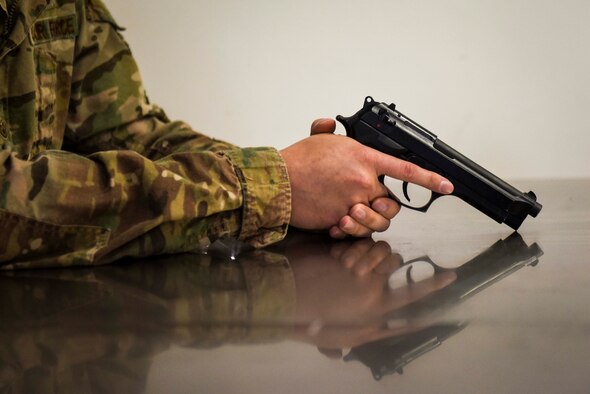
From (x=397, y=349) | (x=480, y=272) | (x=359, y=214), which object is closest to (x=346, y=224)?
(x=359, y=214)

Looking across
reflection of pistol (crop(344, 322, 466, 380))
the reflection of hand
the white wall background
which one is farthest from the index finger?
the white wall background

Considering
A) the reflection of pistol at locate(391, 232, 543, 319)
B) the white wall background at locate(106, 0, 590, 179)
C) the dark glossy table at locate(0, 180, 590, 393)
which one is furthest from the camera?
the white wall background at locate(106, 0, 590, 179)

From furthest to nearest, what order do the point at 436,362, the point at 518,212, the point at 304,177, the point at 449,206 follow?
1. the point at 449,206
2. the point at 518,212
3. the point at 304,177
4. the point at 436,362

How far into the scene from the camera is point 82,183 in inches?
32.8

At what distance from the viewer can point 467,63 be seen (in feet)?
7.02

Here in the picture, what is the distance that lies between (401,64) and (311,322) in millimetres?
1656

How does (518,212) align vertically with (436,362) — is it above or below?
below

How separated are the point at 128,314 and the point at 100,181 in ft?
0.87

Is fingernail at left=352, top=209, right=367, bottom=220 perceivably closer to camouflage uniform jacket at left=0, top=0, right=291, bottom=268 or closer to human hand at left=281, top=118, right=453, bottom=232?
human hand at left=281, top=118, right=453, bottom=232

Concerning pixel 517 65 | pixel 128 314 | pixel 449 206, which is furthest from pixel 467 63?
pixel 128 314

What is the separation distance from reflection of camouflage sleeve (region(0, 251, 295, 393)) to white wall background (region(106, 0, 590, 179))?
1375 millimetres

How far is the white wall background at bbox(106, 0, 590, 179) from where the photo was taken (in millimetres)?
2119

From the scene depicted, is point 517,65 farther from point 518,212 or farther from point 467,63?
point 518,212

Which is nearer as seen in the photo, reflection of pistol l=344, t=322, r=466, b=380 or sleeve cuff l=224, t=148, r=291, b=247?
reflection of pistol l=344, t=322, r=466, b=380
